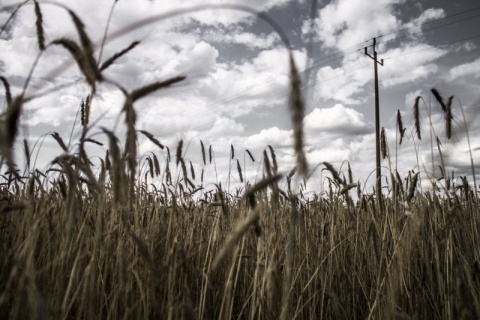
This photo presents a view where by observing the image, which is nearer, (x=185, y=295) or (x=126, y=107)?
(x=126, y=107)

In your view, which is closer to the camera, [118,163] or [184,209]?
[118,163]

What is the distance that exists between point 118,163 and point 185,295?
593 mm

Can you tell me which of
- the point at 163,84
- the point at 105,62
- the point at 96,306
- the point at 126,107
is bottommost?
the point at 96,306

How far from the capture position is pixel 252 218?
A: 1.10 metres

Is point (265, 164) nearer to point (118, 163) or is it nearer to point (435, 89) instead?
point (118, 163)

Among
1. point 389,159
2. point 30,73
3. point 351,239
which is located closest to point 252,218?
point 30,73

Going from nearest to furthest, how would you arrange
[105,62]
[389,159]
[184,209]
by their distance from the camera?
[105,62], [389,159], [184,209]

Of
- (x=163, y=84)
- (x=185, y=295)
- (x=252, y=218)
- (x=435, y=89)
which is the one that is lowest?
(x=185, y=295)

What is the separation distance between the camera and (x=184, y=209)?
3768 mm

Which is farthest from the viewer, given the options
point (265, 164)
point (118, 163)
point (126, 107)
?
point (265, 164)

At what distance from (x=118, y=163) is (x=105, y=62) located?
0.46m

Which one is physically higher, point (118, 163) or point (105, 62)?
point (105, 62)

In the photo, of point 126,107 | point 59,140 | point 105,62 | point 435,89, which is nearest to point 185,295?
point 126,107

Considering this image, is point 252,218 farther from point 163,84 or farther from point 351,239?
point 351,239
